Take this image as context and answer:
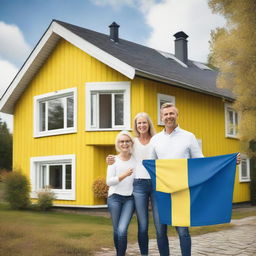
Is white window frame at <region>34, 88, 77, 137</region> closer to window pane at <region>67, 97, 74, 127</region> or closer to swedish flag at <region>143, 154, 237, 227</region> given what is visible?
window pane at <region>67, 97, 74, 127</region>

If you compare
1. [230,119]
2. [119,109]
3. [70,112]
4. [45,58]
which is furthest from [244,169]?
[45,58]

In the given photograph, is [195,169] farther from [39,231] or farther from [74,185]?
[74,185]

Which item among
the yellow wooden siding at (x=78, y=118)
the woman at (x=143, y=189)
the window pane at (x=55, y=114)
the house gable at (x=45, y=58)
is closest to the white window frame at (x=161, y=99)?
the yellow wooden siding at (x=78, y=118)

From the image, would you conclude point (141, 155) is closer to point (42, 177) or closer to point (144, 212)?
point (144, 212)

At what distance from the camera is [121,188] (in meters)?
5.10

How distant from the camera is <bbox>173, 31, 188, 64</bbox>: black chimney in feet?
75.0

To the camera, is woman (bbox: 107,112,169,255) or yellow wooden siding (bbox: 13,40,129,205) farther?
yellow wooden siding (bbox: 13,40,129,205)

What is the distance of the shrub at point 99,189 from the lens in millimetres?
14469

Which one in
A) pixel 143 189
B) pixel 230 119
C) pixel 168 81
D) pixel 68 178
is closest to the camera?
pixel 143 189

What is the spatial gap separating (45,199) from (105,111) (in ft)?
13.0

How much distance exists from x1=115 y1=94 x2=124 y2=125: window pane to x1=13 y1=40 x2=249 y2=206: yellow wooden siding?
0.50m

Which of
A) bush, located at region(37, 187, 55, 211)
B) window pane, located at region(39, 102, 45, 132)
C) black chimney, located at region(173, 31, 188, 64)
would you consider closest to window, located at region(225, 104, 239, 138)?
black chimney, located at region(173, 31, 188, 64)

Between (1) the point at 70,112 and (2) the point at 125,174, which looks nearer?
(2) the point at 125,174

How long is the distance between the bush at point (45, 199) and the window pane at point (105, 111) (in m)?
3.21
